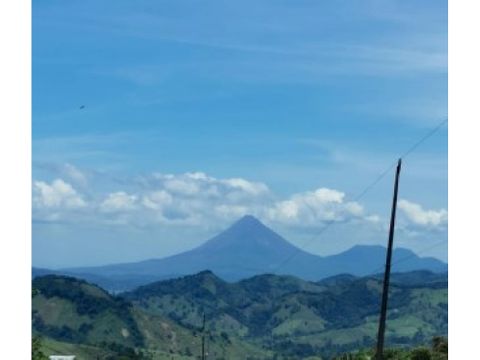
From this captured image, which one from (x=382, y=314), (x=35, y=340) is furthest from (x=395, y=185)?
(x=35, y=340)
